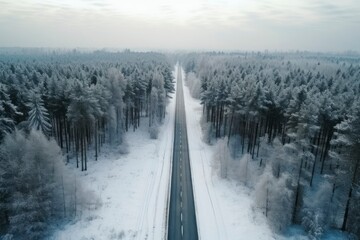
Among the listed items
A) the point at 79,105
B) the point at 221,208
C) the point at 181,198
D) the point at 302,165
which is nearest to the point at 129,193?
the point at 181,198

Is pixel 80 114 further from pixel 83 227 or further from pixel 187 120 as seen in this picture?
pixel 187 120

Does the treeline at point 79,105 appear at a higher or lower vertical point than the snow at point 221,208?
higher

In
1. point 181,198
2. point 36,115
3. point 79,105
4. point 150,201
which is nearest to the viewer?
point 150,201

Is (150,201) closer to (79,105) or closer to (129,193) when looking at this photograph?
(129,193)

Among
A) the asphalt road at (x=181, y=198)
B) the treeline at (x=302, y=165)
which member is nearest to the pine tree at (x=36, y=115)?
Result: the asphalt road at (x=181, y=198)

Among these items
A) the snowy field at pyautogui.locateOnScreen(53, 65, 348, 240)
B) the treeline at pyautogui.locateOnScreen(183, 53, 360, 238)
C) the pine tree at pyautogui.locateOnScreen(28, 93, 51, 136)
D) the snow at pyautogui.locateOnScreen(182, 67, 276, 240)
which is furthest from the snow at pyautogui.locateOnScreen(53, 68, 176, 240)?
the treeline at pyautogui.locateOnScreen(183, 53, 360, 238)

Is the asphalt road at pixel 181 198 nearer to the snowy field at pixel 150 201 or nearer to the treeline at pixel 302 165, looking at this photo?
the snowy field at pixel 150 201

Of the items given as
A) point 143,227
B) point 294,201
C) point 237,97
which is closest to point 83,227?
point 143,227
